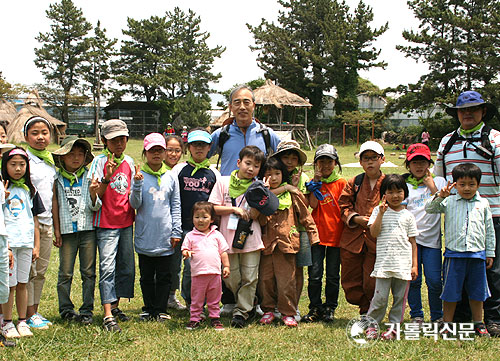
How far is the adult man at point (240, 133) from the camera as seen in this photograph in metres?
4.61

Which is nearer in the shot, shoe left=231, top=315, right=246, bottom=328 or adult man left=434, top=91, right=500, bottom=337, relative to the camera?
adult man left=434, top=91, right=500, bottom=337

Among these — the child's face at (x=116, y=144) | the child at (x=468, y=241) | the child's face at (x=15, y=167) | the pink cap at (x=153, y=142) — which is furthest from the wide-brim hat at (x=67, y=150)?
the child at (x=468, y=241)

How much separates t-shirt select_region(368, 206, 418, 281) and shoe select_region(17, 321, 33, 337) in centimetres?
287

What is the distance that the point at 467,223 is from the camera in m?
4.04

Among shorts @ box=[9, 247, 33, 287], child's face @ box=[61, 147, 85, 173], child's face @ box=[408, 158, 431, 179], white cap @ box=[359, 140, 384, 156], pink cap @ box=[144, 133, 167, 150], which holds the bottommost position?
shorts @ box=[9, 247, 33, 287]

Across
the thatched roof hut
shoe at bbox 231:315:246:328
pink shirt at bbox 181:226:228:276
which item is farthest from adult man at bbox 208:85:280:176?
the thatched roof hut

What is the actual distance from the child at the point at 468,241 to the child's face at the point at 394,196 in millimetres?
284

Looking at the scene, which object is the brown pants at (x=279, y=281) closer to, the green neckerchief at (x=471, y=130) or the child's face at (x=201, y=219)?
the child's face at (x=201, y=219)

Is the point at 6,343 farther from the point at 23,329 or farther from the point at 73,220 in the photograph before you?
the point at 73,220

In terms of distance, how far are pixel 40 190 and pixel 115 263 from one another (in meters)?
0.91

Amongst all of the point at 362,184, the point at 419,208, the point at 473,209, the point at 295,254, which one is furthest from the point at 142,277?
the point at 473,209

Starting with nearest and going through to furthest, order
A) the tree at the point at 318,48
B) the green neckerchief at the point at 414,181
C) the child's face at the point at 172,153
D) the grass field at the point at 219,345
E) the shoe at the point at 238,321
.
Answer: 1. the grass field at the point at 219,345
2. the shoe at the point at 238,321
3. the green neckerchief at the point at 414,181
4. the child's face at the point at 172,153
5. the tree at the point at 318,48

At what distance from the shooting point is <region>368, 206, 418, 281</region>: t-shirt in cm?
397

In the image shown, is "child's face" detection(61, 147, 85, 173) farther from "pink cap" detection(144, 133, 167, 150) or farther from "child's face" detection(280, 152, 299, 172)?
"child's face" detection(280, 152, 299, 172)
